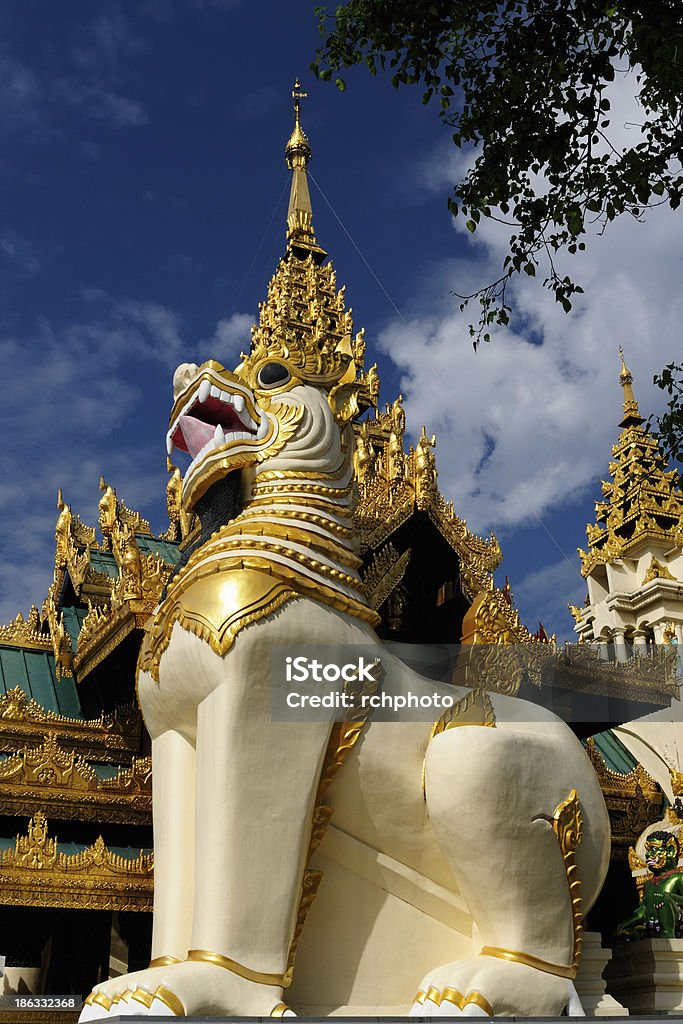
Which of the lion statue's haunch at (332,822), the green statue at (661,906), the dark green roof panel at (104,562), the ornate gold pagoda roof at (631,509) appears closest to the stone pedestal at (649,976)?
the green statue at (661,906)

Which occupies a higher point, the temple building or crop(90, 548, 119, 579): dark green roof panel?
crop(90, 548, 119, 579): dark green roof panel

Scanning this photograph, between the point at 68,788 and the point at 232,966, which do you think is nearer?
the point at 232,966

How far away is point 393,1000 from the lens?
527 cm

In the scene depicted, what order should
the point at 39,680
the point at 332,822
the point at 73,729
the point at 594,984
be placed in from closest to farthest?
the point at 332,822
the point at 594,984
the point at 73,729
the point at 39,680

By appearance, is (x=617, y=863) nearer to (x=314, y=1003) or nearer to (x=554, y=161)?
(x=314, y=1003)

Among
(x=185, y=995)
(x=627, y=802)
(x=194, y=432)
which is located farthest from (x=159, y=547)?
(x=185, y=995)

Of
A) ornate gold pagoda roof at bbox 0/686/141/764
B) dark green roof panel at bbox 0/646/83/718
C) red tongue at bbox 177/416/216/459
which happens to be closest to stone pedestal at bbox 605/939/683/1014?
ornate gold pagoda roof at bbox 0/686/141/764

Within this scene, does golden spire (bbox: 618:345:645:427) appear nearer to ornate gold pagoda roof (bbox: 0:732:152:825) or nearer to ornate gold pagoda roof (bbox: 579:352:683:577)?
ornate gold pagoda roof (bbox: 579:352:683:577)

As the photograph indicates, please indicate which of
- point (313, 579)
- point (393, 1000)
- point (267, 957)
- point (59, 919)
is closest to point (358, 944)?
point (393, 1000)

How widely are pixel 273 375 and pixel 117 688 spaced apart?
445cm

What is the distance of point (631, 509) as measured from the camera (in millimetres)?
27078

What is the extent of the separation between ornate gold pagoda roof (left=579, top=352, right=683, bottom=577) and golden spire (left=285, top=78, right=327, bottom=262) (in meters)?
12.1

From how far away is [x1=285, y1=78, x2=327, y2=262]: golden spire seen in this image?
1605 centimetres

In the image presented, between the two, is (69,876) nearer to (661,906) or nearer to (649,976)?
(649,976)
